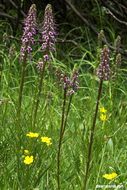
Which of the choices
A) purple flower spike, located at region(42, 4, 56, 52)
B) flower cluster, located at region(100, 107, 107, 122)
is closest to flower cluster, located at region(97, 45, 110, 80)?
purple flower spike, located at region(42, 4, 56, 52)

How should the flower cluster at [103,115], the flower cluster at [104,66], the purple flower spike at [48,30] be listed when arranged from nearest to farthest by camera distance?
the flower cluster at [104,66], the purple flower spike at [48,30], the flower cluster at [103,115]

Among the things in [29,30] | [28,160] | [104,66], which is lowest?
[28,160]

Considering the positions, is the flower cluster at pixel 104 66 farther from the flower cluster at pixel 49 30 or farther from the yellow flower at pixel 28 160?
the yellow flower at pixel 28 160

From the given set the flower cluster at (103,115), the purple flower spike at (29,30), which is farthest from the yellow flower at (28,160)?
the flower cluster at (103,115)

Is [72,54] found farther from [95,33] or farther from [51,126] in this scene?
[51,126]

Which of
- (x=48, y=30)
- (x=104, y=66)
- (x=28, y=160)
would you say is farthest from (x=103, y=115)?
(x=104, y=66)

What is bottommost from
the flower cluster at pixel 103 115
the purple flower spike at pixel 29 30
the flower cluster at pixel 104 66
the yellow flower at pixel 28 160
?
the yellow flower at pixel 28 160

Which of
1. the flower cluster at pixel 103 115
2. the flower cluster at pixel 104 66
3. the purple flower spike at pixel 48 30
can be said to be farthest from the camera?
the flower cluster at pixel 103 115

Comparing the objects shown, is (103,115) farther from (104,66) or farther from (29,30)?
(104,66)

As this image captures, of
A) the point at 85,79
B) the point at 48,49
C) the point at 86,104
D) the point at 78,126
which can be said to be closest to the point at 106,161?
the point at 78,126

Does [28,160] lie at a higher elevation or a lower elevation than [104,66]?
lower

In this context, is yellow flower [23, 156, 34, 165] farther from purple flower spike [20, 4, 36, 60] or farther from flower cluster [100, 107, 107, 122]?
flower cluster [100, 107, 107, 122]

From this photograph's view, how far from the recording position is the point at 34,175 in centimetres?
306

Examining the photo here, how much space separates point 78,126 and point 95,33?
2.73 m
